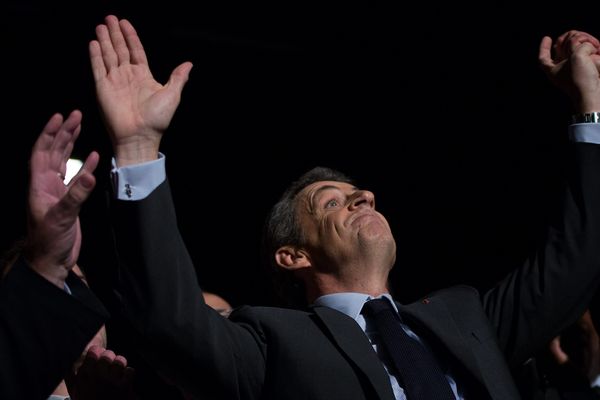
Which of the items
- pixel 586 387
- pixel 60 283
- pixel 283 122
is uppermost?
pixel 283 122

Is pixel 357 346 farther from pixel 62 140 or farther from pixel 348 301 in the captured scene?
pixel 62 140

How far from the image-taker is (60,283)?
164 centimetres

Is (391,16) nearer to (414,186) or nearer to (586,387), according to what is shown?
(414,186)

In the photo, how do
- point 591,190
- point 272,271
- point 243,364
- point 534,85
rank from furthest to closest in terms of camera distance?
point 534,85, point 272,271, point 591,190, point 243,364

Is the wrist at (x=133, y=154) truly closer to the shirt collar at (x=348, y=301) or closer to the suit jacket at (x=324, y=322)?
the suit jacket at (x=324, y=322)

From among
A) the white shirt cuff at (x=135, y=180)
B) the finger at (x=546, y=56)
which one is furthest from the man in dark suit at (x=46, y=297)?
the finger at (x=546, y=56)

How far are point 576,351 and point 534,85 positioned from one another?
37.4 inches

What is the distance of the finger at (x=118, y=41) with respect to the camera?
78.2 inches

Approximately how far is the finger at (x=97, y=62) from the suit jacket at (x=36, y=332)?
445 millimetres

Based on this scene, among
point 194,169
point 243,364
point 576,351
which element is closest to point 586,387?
point 576,351

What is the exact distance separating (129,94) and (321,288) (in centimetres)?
Result: 70

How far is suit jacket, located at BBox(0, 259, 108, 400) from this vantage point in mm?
1559

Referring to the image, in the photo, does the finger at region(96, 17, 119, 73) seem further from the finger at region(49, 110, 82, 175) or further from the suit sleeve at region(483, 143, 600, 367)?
the suit sleeve at region(483, 143, 600, 367)

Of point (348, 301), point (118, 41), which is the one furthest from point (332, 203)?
point (118, 41)
